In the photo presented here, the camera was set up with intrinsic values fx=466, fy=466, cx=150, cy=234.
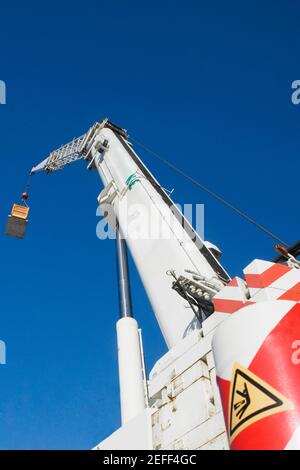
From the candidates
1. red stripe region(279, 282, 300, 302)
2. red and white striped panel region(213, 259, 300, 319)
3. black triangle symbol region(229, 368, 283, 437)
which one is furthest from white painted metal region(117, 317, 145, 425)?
red stripe region(279, 282, 300, 302)

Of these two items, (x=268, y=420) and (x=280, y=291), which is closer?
(x=268, y=420)

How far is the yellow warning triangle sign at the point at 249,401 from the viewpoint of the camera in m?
4.56

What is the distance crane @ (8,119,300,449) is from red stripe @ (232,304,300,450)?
10 millimetres

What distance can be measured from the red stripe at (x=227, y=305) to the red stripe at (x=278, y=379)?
149 cm

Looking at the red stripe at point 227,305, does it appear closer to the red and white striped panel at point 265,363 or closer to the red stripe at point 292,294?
the red stripe at point 292,294

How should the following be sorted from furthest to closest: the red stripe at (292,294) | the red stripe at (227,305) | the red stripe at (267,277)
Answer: the red stripe at (227,305) → the red stripe at (267,277) → the red stripe at (292,294)

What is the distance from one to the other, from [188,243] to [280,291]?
5.06m

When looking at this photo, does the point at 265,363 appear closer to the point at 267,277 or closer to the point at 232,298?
the point at 267,277

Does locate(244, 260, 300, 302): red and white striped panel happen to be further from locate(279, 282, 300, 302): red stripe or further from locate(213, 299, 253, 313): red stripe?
locate(213, 299, 253, 313): red stripe

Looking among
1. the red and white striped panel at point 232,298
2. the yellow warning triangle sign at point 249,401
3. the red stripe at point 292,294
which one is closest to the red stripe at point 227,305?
the red and white striped panel at point 232,298

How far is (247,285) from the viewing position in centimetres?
679

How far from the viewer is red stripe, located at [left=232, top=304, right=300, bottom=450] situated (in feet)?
14.3
